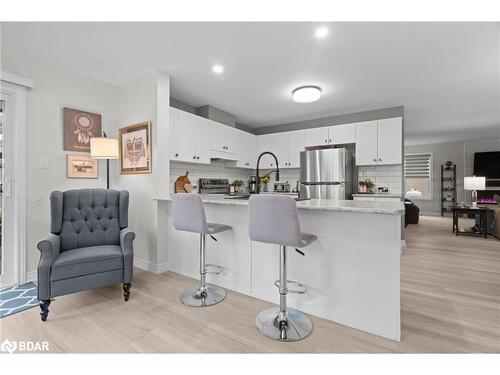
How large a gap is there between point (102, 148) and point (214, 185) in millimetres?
2037

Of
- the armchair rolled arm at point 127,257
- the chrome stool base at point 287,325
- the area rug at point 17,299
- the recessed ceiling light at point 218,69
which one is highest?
the recessed ceiling light at point 218,69

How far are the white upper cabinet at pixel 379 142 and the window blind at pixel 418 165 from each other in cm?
552

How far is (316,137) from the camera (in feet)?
16.0

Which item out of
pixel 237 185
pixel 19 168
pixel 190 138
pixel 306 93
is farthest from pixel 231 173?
pixel 19 168

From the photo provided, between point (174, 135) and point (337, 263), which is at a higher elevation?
point (174, 135)

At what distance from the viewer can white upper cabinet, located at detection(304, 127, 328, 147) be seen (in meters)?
4.79

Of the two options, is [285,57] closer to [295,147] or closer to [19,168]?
[295,147]

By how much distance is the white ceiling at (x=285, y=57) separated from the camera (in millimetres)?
2191

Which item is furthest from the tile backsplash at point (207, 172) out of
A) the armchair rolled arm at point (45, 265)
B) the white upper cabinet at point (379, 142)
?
the white upper cabinet at point (379, 142)

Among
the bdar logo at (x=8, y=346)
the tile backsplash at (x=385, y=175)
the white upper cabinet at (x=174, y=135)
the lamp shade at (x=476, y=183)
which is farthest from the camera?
the lamp shade at (x=476, y=183)

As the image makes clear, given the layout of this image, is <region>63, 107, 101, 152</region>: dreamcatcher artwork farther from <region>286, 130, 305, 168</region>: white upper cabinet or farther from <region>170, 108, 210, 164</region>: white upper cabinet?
<region>286, 130, 305, 168</region>: white upper cabinet

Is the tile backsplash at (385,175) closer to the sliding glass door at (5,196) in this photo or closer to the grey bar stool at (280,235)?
the grey bar stool at (280,235)

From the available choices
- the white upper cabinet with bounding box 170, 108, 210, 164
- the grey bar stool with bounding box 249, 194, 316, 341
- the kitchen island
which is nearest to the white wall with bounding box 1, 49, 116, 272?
the white upper cabinet with bounding box 170, 108, 210, 164
